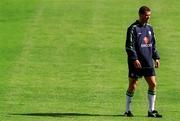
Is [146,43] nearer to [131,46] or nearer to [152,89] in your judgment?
[131,46]

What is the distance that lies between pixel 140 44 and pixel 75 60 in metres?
10.1

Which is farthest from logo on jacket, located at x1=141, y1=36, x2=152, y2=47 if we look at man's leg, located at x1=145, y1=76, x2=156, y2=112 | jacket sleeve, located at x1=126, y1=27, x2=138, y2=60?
man's leg, located at x1=145, y1=76, x2=156, y2=112

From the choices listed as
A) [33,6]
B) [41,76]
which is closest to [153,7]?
[33,6]

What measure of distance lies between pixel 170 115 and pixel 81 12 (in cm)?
1890

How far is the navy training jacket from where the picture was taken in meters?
15.8

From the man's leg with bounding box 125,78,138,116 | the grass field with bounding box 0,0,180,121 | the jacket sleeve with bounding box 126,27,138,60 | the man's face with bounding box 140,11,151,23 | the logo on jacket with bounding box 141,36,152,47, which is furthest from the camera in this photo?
the grass field with bounding box 0,0,180,121

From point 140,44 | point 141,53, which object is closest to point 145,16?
point 140,44

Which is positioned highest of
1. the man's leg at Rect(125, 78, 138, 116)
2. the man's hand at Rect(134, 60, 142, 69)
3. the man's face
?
the man's face

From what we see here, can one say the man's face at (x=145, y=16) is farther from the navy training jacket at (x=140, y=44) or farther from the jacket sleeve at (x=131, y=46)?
the jacket sleeve at (x=131, y=46)

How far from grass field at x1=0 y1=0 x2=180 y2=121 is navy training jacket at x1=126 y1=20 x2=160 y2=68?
129cm

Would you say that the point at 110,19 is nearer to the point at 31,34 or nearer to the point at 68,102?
the point at 31,34

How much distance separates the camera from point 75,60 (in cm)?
2591

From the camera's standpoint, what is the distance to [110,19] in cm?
3378

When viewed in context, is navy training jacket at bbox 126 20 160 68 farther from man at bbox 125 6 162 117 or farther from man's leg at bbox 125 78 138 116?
man's leg at bbox 125 78 138 116
